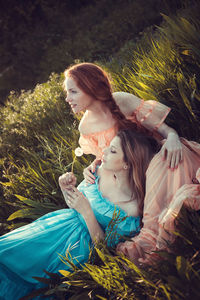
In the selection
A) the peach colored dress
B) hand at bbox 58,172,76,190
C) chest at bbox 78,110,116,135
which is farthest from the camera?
chest at bbox 78,110,116,135

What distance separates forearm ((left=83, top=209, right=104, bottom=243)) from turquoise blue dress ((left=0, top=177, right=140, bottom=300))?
0.17ft

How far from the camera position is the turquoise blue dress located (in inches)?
67.4

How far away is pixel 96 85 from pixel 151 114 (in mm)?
425

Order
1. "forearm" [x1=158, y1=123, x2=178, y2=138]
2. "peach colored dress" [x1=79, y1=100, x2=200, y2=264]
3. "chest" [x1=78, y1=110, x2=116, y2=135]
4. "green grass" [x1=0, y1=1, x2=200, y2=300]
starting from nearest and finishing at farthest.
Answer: "green grass" [x1=0, y1=1, x2=200, y2=300], "peach colored dress" [x1=79, y1=100, x2=200, y2=264], "forearm" [x1=158, y1=123, x2=178, y2=138], "chest" [x1=78, y1=110, x2=116, y2=135]

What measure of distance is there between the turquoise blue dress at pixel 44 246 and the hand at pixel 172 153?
41cm

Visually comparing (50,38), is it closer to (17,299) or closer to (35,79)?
(35,79)

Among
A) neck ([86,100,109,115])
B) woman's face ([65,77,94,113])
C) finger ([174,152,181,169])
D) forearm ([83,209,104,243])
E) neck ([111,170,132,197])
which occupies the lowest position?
forearm ([83,209,104,243])

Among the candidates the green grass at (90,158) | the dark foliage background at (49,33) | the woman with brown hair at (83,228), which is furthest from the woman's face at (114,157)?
the dark foliage background at (49,33)

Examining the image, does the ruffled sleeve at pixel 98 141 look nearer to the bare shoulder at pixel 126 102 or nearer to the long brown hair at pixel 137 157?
the bare shoulder at pixel 126 102

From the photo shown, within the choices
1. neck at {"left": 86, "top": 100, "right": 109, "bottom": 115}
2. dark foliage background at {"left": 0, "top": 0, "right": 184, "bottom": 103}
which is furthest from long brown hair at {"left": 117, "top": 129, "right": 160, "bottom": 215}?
dark foliage background at {"left": 0, "top": 0, "right": 184, "bottom": 103}

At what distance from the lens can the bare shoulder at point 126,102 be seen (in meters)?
2.06

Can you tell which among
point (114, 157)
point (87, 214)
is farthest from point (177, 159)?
point (87, 214)

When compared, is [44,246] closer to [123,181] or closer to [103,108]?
[123,181]

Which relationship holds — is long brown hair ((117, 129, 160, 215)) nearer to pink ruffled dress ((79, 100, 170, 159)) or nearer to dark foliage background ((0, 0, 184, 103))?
pink ruffled dress ((79, 100, 170, 159))
